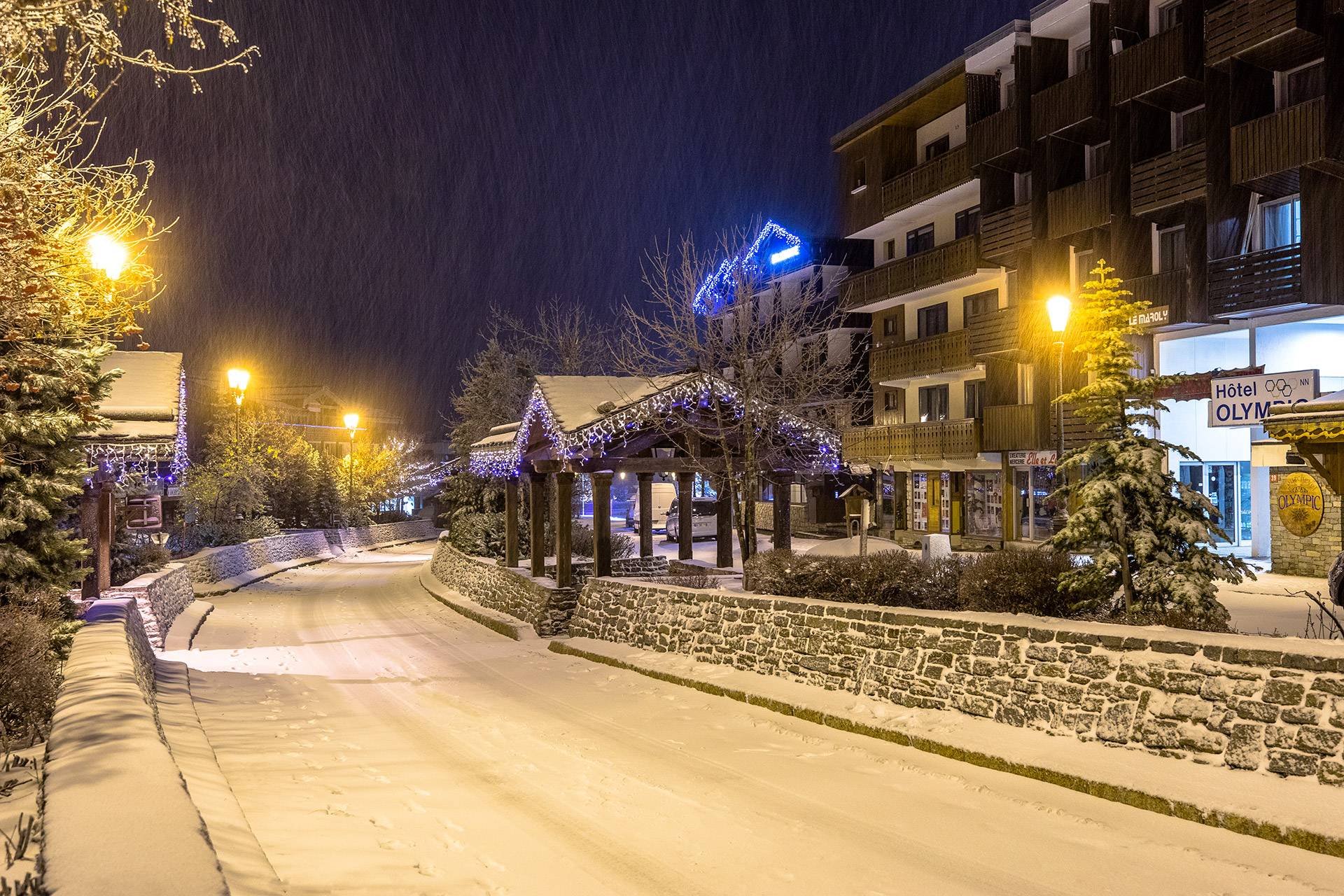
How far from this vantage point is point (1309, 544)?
67.5ft

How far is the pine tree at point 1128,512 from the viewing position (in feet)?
34.7

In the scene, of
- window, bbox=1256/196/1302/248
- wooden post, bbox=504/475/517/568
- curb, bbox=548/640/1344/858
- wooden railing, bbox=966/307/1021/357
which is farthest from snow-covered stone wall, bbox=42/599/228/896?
wooden railing, bbox=966/307/1021/357

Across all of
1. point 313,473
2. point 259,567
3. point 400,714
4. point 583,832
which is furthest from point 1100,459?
point 313,473

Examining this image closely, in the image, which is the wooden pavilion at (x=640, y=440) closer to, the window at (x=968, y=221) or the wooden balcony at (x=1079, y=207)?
the wooden balcony at (x=1079, y=207)

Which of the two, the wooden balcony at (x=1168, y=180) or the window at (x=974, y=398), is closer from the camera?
the wooden balcony at (x=1168, y=180)

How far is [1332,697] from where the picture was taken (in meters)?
7.00

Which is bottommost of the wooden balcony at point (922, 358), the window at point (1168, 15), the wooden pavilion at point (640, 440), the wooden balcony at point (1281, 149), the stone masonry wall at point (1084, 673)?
the stone masonry wall at point (1084, 673)

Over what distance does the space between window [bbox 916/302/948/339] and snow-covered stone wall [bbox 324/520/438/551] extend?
2884cm

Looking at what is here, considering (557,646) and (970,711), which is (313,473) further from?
(970,711)

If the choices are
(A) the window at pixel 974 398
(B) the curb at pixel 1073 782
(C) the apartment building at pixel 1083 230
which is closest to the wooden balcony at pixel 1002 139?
(C) the apartment building at pixel 1083 230

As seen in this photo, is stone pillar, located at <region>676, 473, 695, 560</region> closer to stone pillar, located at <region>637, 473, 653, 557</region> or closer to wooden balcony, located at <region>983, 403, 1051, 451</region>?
stone pillar, located at <region>637, 473, 653, 557</region>

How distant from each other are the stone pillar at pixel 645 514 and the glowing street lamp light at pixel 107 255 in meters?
13.9

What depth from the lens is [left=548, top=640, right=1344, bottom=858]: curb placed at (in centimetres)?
645

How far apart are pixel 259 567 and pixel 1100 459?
31.5 m
